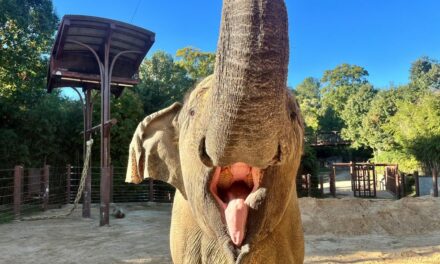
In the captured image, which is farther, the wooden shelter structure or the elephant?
the wooden shelter structure

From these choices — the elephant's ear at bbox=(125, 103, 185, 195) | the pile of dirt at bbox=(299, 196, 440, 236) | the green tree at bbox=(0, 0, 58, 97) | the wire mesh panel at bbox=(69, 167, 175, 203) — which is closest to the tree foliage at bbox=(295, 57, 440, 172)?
the wire mesh panel at bbox=(69, 167, 175, 203)

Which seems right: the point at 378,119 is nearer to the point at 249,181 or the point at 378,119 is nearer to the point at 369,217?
the point at 369,217

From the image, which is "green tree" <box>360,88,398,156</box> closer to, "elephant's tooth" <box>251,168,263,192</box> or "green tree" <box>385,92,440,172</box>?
"green tree" <box>385,92,440,172</box>

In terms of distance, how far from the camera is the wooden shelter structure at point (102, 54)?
29.7 feet

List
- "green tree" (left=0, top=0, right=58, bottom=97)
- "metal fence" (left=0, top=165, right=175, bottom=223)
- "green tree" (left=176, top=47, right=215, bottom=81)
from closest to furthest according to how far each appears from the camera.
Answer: "metal fence" (left=0, top=165, right=175, bottom=223) < "green tree" (left=0, top=0, right=58, bottom=97) < "green tree" (left=176, top=47, right=215, bottom=81)

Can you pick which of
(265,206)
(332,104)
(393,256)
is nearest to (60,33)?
(393,256)

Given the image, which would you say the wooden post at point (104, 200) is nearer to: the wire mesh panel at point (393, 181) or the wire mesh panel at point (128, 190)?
the wire mesh panel at point (128, 190)

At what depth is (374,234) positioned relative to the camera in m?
8.80

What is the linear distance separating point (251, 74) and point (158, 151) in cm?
138

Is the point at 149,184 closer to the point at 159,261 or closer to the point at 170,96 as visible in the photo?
the point at 170,96

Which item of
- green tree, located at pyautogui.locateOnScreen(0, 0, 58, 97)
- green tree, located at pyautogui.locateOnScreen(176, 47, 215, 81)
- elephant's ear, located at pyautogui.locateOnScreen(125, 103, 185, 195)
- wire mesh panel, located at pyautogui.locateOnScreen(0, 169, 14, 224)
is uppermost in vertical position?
green tree, located at pyautogui.locateOnScreen(176, 47, 215, 81)

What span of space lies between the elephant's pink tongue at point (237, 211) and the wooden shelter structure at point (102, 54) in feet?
25.1

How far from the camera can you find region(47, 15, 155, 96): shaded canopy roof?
8.97m

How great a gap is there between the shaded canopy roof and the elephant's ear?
6.96m
